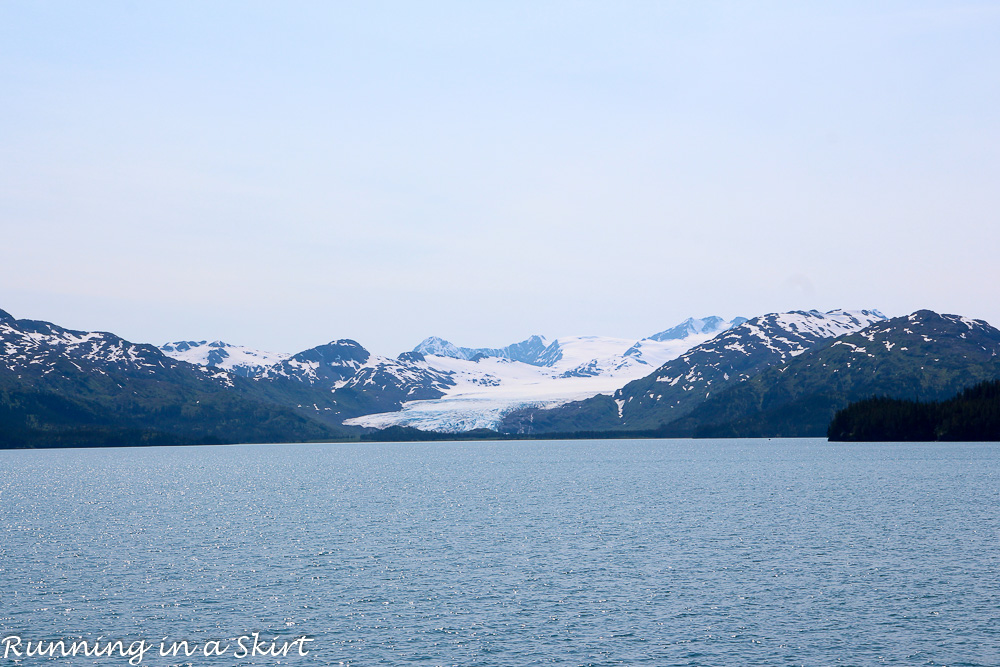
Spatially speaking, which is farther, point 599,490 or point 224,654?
point 599,490

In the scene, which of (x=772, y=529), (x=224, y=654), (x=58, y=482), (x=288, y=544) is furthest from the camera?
(x=58, y=482)

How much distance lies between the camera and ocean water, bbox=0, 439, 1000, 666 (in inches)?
1880

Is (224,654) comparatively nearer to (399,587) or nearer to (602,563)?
(399,587)

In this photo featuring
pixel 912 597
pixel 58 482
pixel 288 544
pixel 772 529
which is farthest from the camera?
pixel 58 482

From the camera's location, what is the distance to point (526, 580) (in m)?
65.6

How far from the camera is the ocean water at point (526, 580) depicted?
47.8m

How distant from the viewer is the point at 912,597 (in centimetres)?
5772

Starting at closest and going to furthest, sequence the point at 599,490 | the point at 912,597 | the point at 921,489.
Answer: the point at 912,597 < the point at 921,489 < the point at 599,490

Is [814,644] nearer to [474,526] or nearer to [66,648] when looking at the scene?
[66,648]

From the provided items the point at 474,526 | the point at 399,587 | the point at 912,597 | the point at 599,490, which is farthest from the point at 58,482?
the point at 912,597

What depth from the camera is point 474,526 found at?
3900 inches

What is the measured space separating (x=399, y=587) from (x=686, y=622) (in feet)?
66.1

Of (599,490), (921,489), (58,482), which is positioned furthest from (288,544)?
(58,482)

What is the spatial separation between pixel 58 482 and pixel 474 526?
12060 cm
